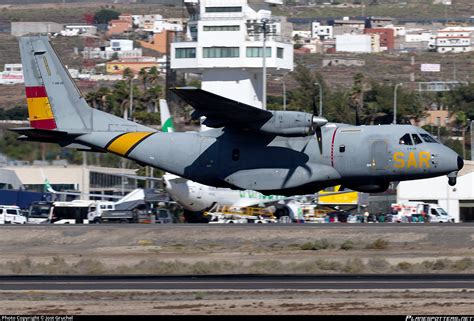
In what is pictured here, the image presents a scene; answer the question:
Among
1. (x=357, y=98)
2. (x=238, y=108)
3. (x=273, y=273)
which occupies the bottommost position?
(x=357, y=98)

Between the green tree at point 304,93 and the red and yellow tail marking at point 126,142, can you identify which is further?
the green tree at point 304,93

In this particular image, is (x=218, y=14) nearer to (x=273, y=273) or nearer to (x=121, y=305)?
(x=273, y=273)

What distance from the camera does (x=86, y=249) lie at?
41062 mm

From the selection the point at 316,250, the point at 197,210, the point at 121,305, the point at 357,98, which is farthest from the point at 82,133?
the point at 357,98

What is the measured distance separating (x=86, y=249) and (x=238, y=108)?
888 centimetres

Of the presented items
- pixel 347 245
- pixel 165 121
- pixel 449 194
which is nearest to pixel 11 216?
pixel 165 121

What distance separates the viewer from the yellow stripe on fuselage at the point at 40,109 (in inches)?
1630

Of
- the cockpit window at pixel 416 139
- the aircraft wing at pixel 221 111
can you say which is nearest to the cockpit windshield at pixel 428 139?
the cockpit window at pixel 416 139

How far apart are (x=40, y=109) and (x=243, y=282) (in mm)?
17446

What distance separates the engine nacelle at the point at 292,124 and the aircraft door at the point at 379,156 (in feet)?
6.69

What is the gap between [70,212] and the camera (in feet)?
213

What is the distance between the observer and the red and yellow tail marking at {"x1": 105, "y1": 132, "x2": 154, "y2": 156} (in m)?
40.3

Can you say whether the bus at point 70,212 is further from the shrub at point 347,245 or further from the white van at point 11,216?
the shrub at point 347,245

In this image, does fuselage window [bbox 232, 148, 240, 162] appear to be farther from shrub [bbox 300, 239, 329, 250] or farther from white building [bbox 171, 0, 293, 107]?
white building [bbox 171, 0, 293, 107]
